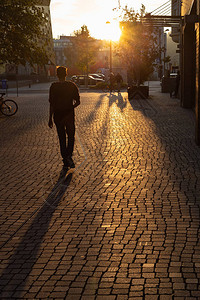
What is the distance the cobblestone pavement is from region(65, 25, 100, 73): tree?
44.4m

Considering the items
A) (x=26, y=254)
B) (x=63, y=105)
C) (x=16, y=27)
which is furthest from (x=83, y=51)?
(x=26, y=254)

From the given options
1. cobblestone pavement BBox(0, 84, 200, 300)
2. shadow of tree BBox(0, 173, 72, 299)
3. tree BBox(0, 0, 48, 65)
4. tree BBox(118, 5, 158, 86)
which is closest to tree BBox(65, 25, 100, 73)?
tree BBox(118, 5, 158, 86)

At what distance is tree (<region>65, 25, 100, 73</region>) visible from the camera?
66.6 metres

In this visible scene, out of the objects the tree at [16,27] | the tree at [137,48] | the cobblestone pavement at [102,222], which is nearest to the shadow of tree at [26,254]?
the cobblestone pavement at [102,222]

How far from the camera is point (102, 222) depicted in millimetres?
5801

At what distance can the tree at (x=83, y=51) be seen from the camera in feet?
219

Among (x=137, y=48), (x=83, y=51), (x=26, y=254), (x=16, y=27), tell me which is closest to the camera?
(x=26, y=254)

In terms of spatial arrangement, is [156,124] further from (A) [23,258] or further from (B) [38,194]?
(A) [23,258]

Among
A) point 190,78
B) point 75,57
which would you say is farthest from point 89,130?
point 75,57

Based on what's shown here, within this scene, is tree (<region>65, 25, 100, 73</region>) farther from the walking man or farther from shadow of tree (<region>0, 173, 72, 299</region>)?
shadow of tree (<region>0, 173, 72, 299</region>)

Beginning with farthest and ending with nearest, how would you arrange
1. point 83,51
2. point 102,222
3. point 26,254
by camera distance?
point 83,51
point 102,222
point 26,254

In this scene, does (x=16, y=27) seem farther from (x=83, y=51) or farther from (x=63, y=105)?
(x=83, y=51)

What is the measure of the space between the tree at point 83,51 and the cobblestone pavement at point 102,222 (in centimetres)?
4441

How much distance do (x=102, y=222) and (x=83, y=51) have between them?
7350cm
